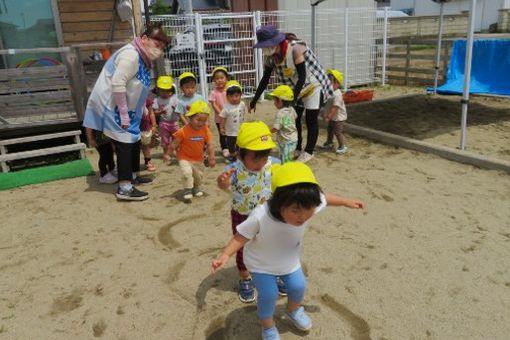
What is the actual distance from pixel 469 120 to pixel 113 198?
6.24m

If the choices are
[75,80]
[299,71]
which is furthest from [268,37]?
[75,80]

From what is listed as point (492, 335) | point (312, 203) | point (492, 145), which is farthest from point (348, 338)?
point (492, 145)

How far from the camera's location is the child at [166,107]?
629cm

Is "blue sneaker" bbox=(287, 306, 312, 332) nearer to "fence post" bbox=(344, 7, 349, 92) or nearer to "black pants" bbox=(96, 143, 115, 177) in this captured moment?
"black pants" bbox=(96, 143, 115, 177)

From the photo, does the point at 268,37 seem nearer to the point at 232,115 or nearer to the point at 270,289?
the point at 232,115

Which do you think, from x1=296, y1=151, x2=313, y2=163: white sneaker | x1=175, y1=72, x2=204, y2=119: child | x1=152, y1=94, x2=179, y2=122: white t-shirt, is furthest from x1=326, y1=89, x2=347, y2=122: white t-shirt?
x1=152, y1=94, x2=179, y2=122: white t-shirt

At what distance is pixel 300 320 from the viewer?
272 cm

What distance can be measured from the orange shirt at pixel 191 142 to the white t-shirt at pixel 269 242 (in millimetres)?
2502

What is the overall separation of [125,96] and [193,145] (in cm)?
87

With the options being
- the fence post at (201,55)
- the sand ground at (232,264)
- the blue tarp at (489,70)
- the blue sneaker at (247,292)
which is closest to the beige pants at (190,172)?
the sand ground at (232,264)

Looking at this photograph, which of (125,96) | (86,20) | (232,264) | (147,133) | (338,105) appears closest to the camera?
(232,264)

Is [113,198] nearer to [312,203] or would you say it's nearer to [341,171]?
[341,171]

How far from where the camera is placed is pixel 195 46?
981cm

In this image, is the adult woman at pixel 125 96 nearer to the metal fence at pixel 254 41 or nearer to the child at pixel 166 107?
the child at pixel 166 107
